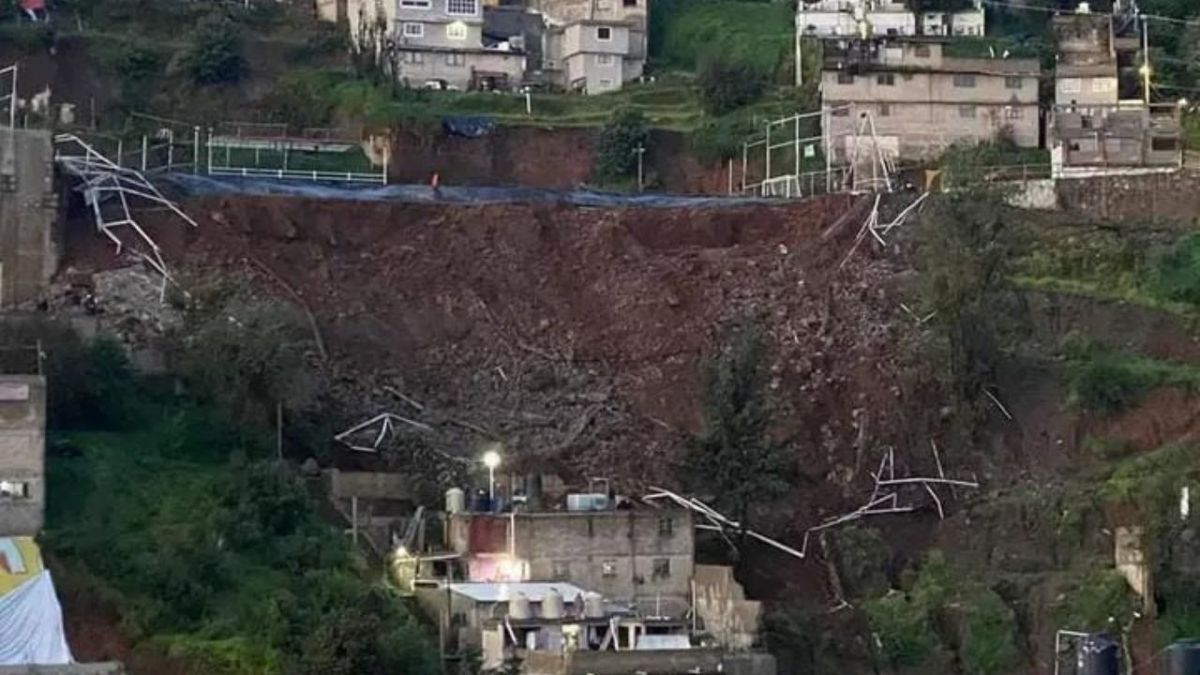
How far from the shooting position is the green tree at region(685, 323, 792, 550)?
3722 centimetres

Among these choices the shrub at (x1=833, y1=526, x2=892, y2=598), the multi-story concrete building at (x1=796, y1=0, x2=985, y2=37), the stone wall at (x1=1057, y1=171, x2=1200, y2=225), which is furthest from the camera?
the multi-story concrete building at (x1=796, y1=0, x2=985, y2=37)

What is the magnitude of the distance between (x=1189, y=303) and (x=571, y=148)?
13.3 m

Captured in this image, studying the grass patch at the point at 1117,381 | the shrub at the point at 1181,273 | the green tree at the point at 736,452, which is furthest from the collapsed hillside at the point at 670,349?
the green tree at the point at 736,452

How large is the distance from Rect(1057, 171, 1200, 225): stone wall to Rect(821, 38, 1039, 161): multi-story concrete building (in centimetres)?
395

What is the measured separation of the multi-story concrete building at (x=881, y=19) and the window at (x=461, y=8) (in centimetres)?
682

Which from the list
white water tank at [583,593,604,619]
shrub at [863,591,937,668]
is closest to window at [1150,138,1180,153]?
shrub at [863,591,937,668]

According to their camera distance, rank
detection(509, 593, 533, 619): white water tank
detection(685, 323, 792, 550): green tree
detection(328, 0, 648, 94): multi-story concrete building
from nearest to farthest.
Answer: detection(509, 593, 533, 619): white water tank, detection(685, 323, 792, 550): green tree, detection(328, 0, 648, 94): multi-story concrete building

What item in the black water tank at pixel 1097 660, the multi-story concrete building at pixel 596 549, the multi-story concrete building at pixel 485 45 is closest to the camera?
the black water tank at pixel 1097 660

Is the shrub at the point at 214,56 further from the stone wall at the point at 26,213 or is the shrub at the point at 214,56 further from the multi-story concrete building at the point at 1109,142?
the multi-story concrete building at the point at 1109,142

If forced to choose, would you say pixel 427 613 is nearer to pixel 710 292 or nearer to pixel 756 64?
pixel 710 292

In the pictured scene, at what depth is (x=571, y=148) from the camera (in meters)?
50.9

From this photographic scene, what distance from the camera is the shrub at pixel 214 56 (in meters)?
51.6

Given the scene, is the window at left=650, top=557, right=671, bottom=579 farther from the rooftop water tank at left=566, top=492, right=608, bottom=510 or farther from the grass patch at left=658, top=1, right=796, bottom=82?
the grass patch at left=658, top=1, right=796, bottom=82

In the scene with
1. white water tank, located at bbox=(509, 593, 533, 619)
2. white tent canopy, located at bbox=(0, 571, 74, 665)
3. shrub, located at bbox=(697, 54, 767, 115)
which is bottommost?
white water tank, located at bbox=(509, 593, 533, 619)
